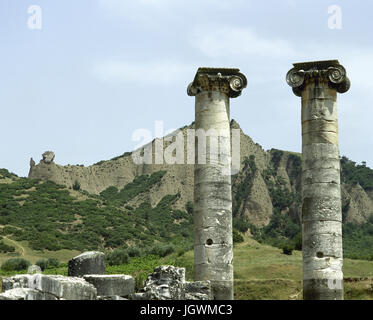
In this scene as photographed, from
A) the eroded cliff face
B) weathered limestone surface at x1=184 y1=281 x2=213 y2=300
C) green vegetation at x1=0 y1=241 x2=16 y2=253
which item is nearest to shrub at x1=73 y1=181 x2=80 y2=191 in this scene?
the eroded cliff face

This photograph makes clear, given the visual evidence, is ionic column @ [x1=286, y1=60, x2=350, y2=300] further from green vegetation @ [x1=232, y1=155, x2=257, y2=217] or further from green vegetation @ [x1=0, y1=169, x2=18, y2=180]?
green vegetation @ [x1=0, y1=169, x2=18, y2=180]

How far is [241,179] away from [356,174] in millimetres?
18540

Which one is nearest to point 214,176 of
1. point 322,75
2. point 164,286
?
point 322,75

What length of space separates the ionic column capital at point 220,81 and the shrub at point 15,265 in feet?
120

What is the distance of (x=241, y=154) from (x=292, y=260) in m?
63.5

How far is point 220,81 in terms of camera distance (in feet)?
65.4

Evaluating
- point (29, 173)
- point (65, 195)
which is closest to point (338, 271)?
point (65, 195)

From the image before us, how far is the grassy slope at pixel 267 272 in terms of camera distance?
112 ft

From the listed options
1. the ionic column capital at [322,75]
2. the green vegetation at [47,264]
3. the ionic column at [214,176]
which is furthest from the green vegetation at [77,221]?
the ionic column capital at [322,75]

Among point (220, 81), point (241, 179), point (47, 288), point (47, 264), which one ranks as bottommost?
point (47, 288)

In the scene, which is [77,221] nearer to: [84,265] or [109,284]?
[84,265]

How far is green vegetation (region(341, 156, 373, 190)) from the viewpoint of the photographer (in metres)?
109

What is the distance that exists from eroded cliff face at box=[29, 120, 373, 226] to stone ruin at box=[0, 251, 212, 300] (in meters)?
70.6
